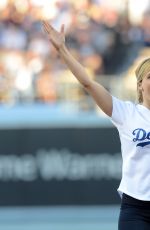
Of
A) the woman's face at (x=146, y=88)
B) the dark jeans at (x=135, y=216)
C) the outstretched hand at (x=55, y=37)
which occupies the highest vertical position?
the outstretched hand at (x=55, y=37)

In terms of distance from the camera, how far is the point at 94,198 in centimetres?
1026

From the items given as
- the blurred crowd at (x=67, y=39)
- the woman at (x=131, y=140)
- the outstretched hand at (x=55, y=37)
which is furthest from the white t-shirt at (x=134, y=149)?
the blurred crowd at (x=67, y=39)

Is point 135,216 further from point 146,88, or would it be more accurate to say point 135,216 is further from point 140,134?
point 146,88

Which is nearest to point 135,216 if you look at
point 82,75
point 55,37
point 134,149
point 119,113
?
point 134,149

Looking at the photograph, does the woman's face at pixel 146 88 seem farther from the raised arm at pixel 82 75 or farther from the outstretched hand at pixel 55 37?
the outstretched hand at pixel 55 37

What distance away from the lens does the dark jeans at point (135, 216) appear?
13.1ft

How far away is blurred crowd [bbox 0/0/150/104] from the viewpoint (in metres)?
11.0

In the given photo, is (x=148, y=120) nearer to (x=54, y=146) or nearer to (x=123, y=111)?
(x=123, y=111)

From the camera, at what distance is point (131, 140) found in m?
3.99

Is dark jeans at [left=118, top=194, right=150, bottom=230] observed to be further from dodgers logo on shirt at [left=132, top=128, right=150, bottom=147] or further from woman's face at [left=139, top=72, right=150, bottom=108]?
woman's face at [left=139, top=72, right=150, bottom=108]

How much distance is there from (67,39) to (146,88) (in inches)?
296

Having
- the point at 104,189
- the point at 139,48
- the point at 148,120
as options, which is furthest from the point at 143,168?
the point at 139,48

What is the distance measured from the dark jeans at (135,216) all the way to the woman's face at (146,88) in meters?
0.55

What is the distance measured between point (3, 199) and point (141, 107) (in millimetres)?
6375
